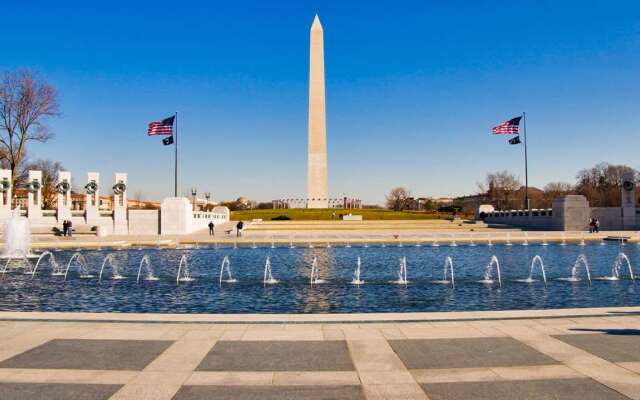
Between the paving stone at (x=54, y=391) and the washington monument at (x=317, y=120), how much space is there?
55.6 metres

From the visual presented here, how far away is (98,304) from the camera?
12320 mm

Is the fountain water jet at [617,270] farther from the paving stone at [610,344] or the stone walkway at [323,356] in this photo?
the paving stone at [610,344]

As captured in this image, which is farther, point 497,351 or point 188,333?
point 188,333

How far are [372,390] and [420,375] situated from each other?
2.65 feet

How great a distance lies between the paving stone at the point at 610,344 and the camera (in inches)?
261

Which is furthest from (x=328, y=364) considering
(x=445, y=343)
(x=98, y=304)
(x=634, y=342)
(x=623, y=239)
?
(x=623, y=239)

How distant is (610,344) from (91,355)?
23.5 feet

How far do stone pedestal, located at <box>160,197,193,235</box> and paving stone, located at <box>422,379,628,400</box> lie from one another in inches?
1567

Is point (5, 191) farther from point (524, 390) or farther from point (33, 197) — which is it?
point (524, 390)

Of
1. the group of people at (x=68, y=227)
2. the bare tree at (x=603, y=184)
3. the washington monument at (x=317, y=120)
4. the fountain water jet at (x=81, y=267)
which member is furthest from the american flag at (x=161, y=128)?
the bare tree at (x=603, y=184)

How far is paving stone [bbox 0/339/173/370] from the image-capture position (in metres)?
6.36

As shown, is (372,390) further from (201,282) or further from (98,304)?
(201,282)

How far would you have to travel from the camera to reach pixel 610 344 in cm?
723

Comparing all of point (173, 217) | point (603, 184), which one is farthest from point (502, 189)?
point (173, 217)
